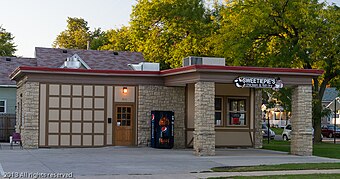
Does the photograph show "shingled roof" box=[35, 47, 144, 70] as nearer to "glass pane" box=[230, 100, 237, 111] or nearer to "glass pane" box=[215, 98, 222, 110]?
"glass pane" box=[215, 98, 222, 110]

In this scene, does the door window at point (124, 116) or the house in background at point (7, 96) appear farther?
the house in background at point (7, 96)

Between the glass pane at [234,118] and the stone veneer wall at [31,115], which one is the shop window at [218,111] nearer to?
the glass pane at [234,118]

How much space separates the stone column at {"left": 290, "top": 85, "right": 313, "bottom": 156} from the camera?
2647 centimetres

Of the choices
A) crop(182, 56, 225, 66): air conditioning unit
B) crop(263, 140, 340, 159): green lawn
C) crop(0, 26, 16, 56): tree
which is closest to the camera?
crop(182, 56, 225, 66): air conditioning unit

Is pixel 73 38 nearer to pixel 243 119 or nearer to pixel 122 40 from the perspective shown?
pixel 122 40

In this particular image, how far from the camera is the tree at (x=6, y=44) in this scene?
6234cm

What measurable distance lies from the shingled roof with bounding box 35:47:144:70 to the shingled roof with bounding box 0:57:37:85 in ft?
4.03

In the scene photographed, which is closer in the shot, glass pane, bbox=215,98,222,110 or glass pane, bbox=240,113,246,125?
glass pane, bbox=215,98,222,110

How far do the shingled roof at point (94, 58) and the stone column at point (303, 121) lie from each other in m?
14.1

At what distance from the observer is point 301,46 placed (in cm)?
3897

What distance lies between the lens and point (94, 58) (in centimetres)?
3950

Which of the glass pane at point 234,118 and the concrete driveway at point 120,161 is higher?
the glass pane at point 234,118

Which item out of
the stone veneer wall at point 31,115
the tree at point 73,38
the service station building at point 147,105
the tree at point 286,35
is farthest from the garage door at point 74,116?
the tree at point 73,38

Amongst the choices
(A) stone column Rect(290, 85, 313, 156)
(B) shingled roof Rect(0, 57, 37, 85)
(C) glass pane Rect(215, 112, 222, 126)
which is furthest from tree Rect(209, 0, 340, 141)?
(B) shingled roof Rect(0, 57, 37, 85)
